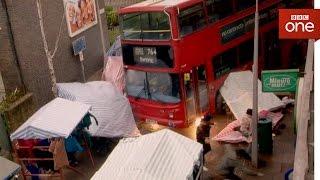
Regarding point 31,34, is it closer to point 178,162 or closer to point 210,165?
point 210,165

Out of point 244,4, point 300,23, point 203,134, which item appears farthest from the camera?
point 244,4

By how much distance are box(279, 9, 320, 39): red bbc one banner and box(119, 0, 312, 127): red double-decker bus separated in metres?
Result: 6.16

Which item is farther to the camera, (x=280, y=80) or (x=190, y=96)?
(x=190, y=96)

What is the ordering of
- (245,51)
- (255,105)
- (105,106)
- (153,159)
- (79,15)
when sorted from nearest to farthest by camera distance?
1. (153,159)
2. (255,105)
3. (105,106)
4. (245,51)
5. (79,15)

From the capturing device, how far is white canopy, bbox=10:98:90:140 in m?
11.8

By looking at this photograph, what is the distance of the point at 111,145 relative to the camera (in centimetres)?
1494

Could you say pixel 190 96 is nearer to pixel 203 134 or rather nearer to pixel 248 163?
pixel 203 134

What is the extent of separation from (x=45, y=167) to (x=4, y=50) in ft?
17.7

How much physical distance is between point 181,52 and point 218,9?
257 cm

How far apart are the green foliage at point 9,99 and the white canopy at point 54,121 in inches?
101

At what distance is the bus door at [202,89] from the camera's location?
1558 centimetres

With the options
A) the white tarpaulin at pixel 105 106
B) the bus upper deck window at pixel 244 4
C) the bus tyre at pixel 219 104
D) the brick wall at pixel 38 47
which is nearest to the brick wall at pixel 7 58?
the brick wall at pixel 38 47

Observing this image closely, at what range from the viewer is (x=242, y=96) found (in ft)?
51.9

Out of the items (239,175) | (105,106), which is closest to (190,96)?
(105,106)
